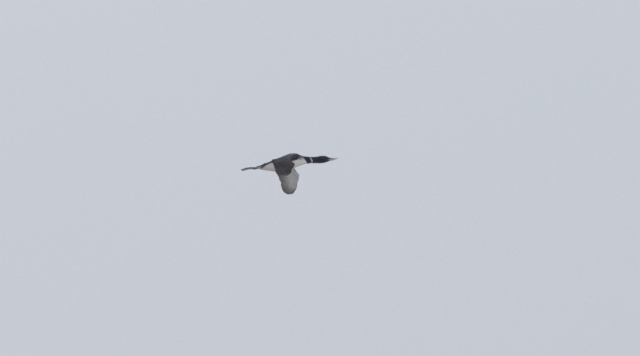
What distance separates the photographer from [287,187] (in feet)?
182

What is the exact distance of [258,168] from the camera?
56000 millimetres

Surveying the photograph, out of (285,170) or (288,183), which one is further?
(288,183)

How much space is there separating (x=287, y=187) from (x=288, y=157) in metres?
1.82

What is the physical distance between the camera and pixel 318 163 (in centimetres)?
5856

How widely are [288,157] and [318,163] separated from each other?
271 centimetres

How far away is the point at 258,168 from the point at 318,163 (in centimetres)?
407

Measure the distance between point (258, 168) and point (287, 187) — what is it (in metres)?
1.91

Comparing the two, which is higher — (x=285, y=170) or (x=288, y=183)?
(x=285, y=170)

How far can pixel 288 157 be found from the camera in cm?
5638

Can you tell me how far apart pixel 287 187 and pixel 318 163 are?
12.2 feet
